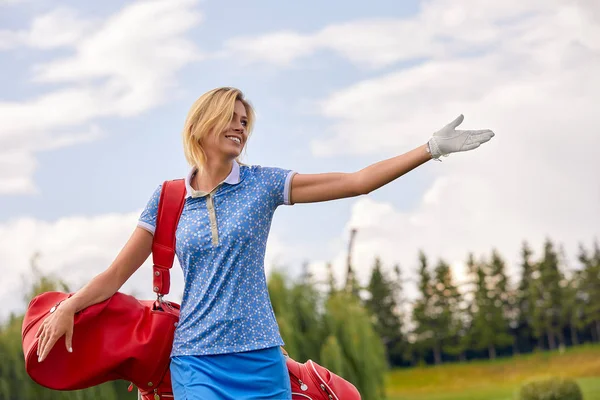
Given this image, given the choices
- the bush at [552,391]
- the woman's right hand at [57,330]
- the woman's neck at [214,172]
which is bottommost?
the bush at [552,391]

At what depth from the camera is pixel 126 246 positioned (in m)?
3.11

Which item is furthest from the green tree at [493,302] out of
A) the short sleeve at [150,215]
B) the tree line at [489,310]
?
the short sleeve at [150,215]

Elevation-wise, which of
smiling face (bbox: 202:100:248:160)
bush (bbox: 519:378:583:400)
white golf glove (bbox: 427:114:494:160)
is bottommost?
bush (bbox: 519:378:583:400)

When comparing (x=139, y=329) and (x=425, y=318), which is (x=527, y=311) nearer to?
(x=425, y=318)

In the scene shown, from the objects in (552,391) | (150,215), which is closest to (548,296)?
(552,391)

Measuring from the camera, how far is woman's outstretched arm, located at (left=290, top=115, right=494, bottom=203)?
8.89 ft

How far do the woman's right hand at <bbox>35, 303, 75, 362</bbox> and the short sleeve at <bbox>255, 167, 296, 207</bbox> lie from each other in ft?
2.77

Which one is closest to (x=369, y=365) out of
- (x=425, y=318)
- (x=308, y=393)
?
(x=308, y=393)

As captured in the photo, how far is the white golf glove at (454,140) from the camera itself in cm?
270

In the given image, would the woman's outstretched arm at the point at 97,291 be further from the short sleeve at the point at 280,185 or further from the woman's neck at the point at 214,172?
the short sleeve at the point at 280,185

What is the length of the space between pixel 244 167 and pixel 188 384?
2.61 ft

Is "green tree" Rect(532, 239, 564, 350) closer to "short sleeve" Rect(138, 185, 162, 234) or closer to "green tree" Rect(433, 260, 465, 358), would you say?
"green tree" Rect(433, 260, 465, 358)

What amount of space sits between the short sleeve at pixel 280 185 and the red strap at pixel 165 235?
0.34 meters

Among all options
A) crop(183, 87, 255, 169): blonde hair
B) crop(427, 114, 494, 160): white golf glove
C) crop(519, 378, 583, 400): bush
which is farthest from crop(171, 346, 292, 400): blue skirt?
crop(519, 378, 583, 400): bush
